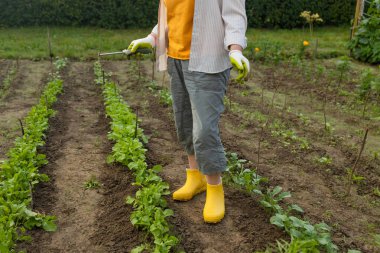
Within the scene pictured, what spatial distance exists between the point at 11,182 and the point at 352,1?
1211cm

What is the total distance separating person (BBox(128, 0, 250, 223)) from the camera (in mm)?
2686

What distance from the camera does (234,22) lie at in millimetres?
2670

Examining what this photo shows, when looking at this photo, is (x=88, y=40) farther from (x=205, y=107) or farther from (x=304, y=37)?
(x=205, y=107)

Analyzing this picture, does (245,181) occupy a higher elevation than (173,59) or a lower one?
lower

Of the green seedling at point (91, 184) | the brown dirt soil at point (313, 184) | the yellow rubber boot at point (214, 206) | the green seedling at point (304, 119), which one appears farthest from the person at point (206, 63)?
the green seedling at point (304, 119)

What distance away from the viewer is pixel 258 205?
10.8 feet

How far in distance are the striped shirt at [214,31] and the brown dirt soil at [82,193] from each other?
45.1 inches

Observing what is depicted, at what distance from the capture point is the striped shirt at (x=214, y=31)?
105 inches

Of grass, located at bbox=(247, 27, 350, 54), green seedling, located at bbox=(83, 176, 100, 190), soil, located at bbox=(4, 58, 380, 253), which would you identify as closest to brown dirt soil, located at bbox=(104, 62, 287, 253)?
soil, located at bbox=(4, 58, 380, 253)

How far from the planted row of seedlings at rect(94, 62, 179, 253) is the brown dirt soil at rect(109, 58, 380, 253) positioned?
397mm

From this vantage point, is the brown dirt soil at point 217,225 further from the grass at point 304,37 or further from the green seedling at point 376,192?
the grass at point 304,37

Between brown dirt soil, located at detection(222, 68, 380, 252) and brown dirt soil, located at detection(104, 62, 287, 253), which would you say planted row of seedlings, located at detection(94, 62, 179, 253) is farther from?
brown dirt soil, located at detection(222, 68, 380, 252)

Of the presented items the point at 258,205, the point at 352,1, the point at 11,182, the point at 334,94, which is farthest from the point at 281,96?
the point at 352,1

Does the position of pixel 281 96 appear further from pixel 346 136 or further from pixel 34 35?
pixel 34 35
